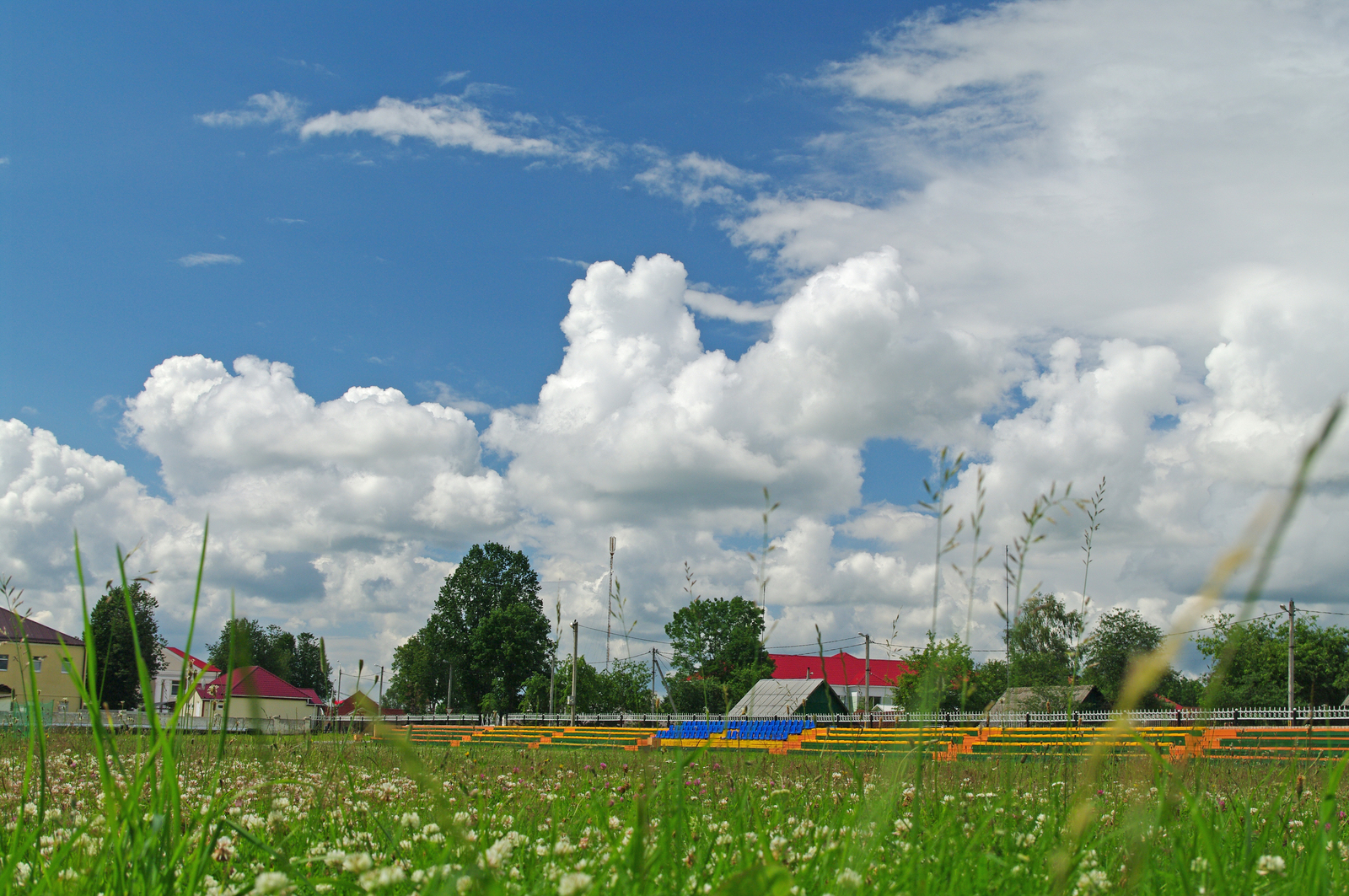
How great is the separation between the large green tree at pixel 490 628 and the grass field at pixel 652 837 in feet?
204

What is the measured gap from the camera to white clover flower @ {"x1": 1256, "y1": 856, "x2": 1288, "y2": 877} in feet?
7.16

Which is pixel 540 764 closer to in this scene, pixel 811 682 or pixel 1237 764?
pixel 1237 764

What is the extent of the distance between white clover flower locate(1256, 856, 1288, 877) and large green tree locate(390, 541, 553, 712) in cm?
6441

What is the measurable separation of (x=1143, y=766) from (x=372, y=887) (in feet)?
4.59

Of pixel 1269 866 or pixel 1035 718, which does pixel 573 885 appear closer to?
pixel 1269 866

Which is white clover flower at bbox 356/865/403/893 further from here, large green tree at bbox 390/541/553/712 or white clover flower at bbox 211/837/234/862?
large green tree at bbox 390/541/553/712

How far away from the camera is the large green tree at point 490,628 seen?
65000 mm

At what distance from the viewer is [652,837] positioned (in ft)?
7.01

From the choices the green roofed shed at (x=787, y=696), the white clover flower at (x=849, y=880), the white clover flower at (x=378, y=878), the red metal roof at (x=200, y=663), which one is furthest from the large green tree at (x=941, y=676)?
the green roofed shed at (x=787, y=696)

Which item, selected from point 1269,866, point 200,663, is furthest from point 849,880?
point 200,663

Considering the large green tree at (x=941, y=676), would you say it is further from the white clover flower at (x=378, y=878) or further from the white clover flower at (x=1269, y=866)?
the white clover flower at (x=378, y=878)

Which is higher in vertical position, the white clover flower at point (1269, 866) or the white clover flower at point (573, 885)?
the white clover flower at point (573, 885)

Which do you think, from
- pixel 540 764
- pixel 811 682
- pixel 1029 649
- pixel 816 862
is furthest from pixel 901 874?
pixel 811 682

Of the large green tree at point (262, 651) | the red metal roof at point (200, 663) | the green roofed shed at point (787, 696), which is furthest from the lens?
the green roofed shed at point (787, 696)
